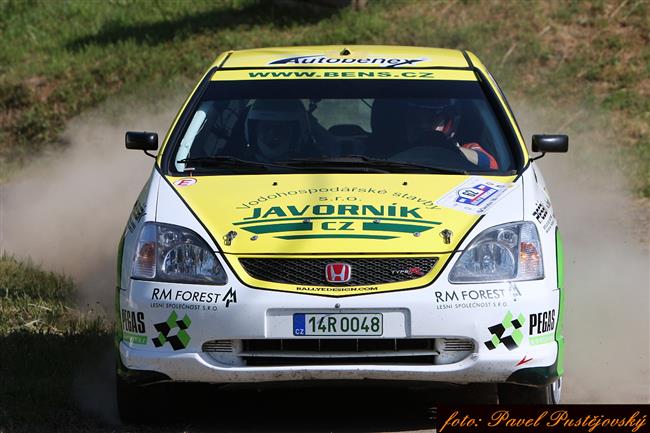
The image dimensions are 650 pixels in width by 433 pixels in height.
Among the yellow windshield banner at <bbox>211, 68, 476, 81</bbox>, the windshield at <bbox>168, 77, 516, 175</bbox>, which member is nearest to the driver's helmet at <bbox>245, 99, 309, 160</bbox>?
the windshield at <bbox>168, 77, 516, 175</bbox>

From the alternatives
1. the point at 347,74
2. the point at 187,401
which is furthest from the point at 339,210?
the point at 347,74

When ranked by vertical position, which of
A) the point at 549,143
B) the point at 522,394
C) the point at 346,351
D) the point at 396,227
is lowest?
the point at 522,394

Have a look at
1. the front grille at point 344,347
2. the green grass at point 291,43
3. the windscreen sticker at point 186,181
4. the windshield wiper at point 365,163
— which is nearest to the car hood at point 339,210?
the windscreen sticker at point 186,181

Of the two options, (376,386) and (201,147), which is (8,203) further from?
(376,386)

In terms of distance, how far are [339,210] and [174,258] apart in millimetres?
765

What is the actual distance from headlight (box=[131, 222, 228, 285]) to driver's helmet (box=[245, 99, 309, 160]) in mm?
1086

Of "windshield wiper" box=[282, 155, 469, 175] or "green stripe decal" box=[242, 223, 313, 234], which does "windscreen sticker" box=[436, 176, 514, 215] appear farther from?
"green stripe decal" box=[242, 223, 313, 234]

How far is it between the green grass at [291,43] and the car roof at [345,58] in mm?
6372

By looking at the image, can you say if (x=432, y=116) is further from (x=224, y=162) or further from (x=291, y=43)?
(x=291, y=43)

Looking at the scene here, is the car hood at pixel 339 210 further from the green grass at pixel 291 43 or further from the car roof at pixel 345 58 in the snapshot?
the green grass at pixel 291 43

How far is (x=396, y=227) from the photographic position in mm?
5973

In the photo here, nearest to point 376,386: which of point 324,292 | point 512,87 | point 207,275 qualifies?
point 324,292

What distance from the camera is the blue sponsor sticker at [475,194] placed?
6238 millimetres

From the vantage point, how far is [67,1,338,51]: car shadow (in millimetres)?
16891
